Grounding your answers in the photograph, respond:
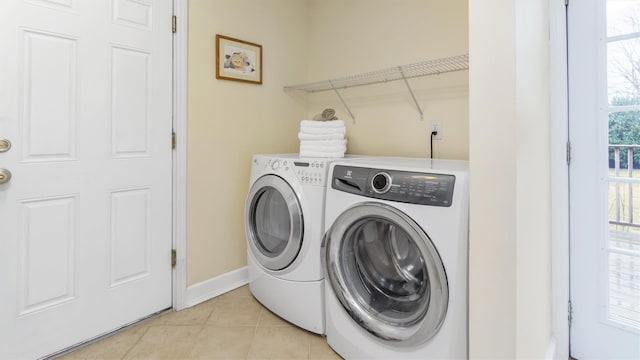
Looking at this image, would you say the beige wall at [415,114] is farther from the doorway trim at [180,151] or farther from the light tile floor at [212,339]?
the light tile floor at [212,339]

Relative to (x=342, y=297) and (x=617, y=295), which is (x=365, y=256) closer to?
(x=342, y=297)

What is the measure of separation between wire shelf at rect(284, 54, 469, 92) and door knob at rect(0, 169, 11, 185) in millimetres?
1773

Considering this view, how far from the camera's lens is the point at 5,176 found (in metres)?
1.37

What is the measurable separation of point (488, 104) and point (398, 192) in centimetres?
46

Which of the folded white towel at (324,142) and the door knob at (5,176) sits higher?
the folded white towel at (324,142)

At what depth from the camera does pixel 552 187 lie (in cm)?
145

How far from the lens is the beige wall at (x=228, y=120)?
2049 millimetres

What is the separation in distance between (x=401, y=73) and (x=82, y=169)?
1.87 m

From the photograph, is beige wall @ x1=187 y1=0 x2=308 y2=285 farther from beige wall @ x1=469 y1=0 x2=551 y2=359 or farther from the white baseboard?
beige wall @ x1=469 y1=0 x2=551 y2=359

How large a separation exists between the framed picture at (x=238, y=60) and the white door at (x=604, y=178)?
1854 mm

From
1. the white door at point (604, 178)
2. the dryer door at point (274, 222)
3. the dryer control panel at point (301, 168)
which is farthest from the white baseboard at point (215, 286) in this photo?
the white door at point (604, 178)

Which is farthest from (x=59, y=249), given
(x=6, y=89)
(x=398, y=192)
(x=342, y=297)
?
(x=398, y=192)

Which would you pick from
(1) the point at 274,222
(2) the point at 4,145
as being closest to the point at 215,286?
(1) the point at 274,222

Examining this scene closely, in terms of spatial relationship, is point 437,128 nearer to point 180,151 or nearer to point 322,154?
point 322,154
